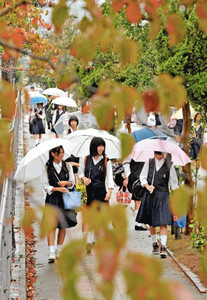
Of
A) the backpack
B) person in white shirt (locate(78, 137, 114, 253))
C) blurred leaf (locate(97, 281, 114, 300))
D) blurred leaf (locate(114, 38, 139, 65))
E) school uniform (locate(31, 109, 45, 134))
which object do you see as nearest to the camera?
blurred leaf (locate(97, 281, 114, 300))

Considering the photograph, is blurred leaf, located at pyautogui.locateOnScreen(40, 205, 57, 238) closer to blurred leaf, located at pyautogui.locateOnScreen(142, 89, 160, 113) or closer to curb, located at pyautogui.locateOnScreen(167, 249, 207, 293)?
blurred leaf, located at pyautogui.locateOnScreen(142, 89, 160, 113)

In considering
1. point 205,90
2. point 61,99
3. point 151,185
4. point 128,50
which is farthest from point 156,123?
point 128,50

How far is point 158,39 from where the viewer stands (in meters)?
11.6

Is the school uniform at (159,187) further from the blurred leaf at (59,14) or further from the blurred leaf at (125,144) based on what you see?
Answer: the blurred leaf at (125,144)

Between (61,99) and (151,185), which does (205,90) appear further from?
(61,99)

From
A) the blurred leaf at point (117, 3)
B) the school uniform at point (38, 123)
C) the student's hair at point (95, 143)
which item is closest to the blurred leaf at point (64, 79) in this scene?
the blurred leaf at point (117, 3)

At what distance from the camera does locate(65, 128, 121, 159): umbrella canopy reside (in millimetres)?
11109

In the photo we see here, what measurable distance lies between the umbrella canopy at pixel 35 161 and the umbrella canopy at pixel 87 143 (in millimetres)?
1203

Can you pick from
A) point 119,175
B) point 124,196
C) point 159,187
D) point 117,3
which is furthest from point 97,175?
point 117,3

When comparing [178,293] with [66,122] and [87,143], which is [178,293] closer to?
[87,143]

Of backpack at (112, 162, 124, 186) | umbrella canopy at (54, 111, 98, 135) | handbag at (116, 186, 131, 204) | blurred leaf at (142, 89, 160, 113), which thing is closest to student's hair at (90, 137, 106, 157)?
handbag at (116, 186, 131, 204)

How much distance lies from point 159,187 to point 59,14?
6.87 m

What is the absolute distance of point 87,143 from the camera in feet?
37.7

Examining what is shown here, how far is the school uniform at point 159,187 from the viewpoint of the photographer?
9930 mm
